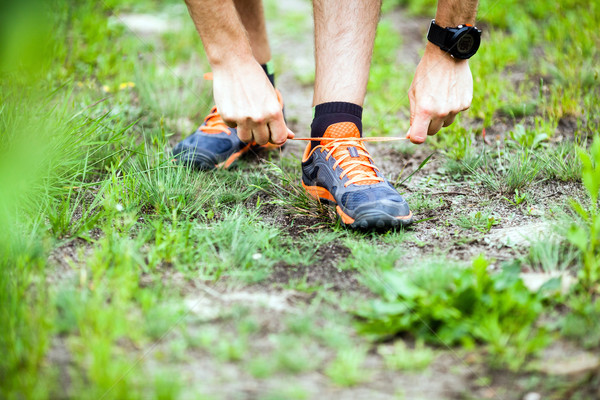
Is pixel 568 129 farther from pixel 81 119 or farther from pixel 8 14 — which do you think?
pixel 8 14

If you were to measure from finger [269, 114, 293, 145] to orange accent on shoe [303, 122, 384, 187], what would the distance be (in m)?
0.26

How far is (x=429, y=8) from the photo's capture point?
500cm

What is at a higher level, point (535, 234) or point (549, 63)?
point (549, 63)

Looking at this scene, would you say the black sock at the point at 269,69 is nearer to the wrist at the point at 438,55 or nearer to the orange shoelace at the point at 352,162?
the orange shoelace at the point at 352,162

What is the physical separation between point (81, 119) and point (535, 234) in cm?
204

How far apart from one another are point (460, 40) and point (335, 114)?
596mm

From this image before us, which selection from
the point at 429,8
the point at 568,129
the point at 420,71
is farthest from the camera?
the point at 429,8

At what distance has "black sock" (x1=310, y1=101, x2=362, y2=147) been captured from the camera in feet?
6.76

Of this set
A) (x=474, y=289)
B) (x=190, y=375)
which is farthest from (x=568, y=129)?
(x=190, y=375)

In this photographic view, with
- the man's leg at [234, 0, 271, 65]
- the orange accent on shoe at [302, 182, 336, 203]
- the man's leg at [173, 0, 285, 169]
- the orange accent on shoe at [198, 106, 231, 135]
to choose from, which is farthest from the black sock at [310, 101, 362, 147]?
the man's leg at [234, 0, 271, 65]

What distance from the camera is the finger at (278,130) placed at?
71.0 inches

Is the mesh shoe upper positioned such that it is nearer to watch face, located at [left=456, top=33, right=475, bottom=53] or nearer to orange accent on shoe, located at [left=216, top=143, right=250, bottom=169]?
orange accent on shoe, located at [left=216, top=143, right=250, bottom=169]

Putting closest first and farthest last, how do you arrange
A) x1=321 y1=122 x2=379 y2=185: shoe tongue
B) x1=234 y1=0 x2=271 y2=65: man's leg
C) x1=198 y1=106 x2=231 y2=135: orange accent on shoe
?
x1=321 y1=122 x2=379 y2=185: shoe tongue < x1=198 y1=106 x2=231 y2=135: orange accent on shoe < x1=234 y1=0 x2=271 y2=65: man's leg

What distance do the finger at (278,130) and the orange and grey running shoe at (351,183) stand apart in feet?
0.85
